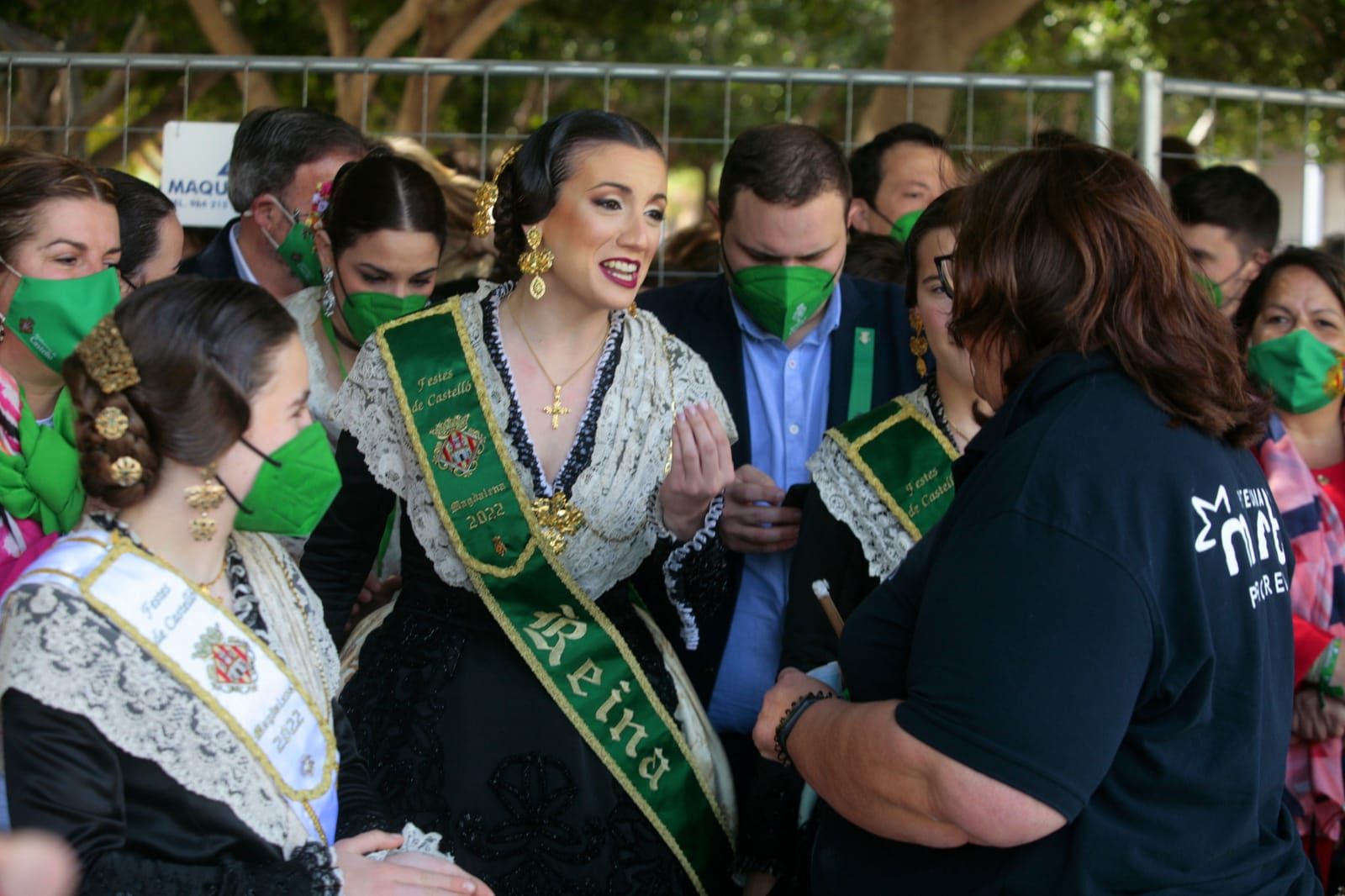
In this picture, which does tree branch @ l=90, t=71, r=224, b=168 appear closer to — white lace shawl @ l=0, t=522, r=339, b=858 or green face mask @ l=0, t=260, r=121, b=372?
green face mask @ l=0, t=260, r=121, b=372

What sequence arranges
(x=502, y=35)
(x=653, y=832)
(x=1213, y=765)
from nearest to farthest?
1. (x=1213, y=765)
2. (x=653, y=832)
3. (x=502, y=35)

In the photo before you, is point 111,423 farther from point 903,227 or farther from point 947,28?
point 947,28

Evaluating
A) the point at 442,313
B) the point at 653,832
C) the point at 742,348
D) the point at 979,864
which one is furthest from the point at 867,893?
the point at 742,348

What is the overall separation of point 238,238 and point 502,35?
29.5 feet

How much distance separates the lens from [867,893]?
7.25ft

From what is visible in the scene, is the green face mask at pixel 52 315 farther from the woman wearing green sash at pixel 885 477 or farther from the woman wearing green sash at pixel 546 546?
the woman wearing green sash at pixel 885 477

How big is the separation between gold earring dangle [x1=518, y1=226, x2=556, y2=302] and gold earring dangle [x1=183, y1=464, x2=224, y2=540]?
1044 mm

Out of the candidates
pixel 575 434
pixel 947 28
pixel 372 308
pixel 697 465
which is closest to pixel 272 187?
pixel 372 308

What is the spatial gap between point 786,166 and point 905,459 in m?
0.95

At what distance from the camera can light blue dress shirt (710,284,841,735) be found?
133 inches

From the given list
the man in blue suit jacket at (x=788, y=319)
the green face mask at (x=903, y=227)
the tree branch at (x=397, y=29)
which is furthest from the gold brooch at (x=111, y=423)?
the tree branch at (x=397, y=29)

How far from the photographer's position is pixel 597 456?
9.87ft

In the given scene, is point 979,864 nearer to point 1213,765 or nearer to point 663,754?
point 1213,765

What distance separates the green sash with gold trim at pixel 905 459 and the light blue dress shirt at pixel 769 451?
35 centimetres
